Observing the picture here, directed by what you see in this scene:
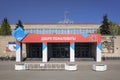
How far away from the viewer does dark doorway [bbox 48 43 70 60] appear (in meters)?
55.2

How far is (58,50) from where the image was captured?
5553cm

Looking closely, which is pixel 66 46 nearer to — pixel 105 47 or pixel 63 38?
pixel 63 38

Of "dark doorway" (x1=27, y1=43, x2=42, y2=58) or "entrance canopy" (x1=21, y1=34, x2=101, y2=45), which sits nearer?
"entrance canopy" (x1=21, y1=34, x2=101, y2=45)

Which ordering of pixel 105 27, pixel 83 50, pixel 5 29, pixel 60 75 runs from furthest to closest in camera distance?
pixel 5 29 < pixel 105 27 < pixel 83 50 < pixel 60 75

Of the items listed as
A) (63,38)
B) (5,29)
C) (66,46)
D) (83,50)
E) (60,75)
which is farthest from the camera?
(5,29)

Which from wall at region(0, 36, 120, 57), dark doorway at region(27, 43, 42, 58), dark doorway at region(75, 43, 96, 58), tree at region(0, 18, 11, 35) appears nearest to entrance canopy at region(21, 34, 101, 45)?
dark doorway at region(27, 43, 42, 58)

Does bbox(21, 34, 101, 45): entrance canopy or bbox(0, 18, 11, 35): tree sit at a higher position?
bbox(0, 18, 11, 35): tree

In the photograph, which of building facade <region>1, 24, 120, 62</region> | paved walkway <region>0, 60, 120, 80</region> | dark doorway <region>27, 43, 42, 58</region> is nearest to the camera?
paved walkway <region>0, 60, 120, 80</region>

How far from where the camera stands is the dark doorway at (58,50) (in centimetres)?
5519

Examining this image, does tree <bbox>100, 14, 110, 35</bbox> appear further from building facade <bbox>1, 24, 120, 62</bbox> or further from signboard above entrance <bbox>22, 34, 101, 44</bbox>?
signboard above entrance <bbox>22, 34, 101, 44</bbox>

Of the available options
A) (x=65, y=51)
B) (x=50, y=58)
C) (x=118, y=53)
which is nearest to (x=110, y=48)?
(x=118, y=53)

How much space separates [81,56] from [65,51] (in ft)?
12.6

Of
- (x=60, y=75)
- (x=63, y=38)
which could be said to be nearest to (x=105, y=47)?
(x=63, y=38)

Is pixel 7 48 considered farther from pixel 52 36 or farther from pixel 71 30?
pixel 71 30
